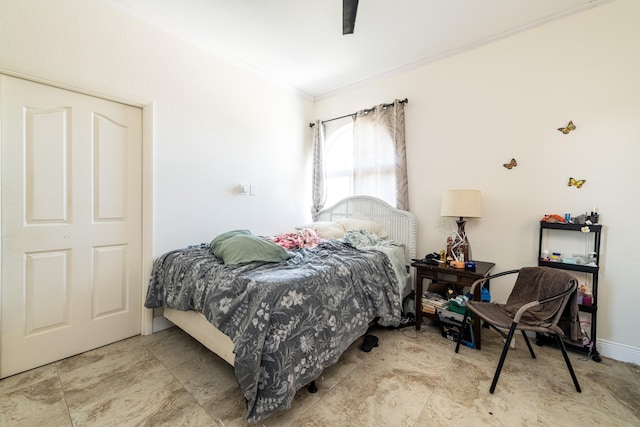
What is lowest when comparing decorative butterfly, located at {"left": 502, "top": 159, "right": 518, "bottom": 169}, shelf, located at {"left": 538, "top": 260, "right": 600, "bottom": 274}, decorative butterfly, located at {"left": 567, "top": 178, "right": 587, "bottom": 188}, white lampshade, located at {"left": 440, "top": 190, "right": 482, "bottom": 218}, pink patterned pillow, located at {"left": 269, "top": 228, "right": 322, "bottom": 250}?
shelf, located at {"left": 538, "top": 260, "right": 600, "bottom": 274}

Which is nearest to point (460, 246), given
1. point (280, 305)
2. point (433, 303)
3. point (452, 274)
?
point (452, 274)

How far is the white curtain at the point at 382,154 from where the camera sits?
9.90 ft

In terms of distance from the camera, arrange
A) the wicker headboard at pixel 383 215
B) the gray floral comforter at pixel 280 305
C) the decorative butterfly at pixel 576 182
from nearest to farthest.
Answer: the gray floral comforter at pixel 280 305 < the decorative butterfly at pixel 576 182 < the wicker headboard at pixel 383 215

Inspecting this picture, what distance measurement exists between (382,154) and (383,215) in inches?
30.7

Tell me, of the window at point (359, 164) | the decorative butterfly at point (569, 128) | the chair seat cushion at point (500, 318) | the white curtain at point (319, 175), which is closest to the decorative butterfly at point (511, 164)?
the decorative butterfly at point (569, 128)

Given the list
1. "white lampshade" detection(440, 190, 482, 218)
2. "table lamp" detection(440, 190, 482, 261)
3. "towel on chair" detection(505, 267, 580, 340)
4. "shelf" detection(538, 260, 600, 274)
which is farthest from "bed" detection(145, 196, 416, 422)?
"shelf" detection(538, 260, 600, 274)

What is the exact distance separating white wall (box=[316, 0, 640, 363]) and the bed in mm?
1072

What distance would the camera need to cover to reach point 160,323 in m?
2.38

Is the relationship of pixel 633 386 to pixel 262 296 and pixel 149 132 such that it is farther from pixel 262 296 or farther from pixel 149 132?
pixel 149 132

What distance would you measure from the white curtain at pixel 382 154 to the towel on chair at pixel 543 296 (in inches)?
52.1

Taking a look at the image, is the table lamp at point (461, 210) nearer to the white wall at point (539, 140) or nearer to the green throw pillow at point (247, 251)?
the white wall at point (539, 140)

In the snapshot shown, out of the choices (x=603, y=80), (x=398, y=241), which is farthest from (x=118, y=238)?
(x=603, y=80)

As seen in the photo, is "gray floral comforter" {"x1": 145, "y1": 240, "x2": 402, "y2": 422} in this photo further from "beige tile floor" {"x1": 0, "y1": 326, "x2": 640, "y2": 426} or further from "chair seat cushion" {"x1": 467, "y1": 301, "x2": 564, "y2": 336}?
"chair seat cushion" {"x1": 467, "y1": 301, "x2": 564, "y2": 336}

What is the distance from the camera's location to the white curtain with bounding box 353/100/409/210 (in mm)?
3018
